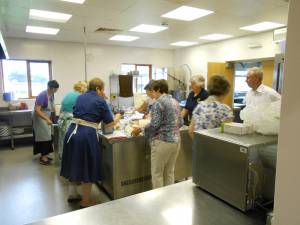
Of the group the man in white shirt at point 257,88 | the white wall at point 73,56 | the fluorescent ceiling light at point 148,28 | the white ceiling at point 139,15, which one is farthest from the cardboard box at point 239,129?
the white wall at point 73,56

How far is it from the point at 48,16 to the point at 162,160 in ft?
10.4

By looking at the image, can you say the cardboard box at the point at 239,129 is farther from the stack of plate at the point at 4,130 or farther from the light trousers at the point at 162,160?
the stack of plate at the point at 4,130

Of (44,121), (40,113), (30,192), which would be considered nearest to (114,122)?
(30,192)

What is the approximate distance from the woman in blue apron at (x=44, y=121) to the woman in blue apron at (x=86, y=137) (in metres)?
1.65

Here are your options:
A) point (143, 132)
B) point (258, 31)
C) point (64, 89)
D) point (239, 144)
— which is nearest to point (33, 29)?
point (64, 89)

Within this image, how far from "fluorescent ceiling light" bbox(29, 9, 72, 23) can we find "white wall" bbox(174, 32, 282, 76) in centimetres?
385

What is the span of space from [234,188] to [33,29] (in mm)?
5141

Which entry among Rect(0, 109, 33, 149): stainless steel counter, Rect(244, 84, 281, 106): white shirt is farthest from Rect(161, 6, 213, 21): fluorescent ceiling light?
Rect(0, 109, 33, 149): stainless steel counter

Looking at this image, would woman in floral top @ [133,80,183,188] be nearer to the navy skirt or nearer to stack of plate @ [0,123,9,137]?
the navy skirt

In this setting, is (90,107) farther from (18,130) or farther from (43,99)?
(18,130)

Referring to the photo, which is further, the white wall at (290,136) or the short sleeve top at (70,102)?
the short sleeve top at (70,102)

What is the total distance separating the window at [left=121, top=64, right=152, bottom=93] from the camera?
683 cm

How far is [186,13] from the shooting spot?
146 inches

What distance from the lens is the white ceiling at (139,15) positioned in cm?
321
